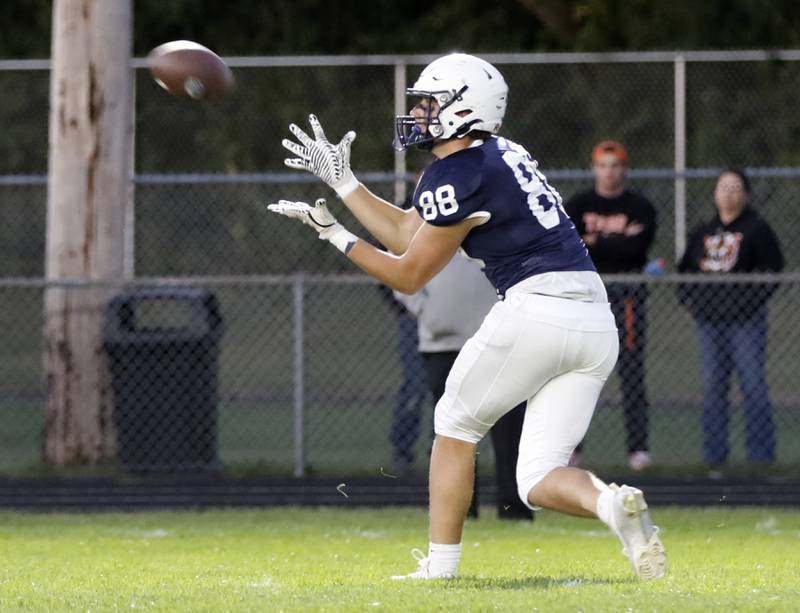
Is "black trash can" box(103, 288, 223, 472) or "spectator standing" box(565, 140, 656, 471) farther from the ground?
"spectator standing" box(565, 140, 656, 471)

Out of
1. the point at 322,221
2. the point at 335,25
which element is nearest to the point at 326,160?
the point at 322,221

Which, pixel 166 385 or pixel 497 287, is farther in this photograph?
pixel 166 385

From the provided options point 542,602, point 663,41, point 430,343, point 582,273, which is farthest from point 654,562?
point 663,41

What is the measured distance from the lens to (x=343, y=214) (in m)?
16.5

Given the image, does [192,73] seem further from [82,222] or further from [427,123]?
[82,222]

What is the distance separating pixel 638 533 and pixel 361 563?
222 centimetres

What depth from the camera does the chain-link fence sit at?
48.5 feet

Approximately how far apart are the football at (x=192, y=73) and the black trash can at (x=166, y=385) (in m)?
3.97

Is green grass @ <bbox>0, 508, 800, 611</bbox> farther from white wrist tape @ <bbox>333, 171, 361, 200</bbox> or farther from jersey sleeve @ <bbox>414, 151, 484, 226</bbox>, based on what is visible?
white wrist tape @ <bbox>333, 171, 361, 200</bbox>

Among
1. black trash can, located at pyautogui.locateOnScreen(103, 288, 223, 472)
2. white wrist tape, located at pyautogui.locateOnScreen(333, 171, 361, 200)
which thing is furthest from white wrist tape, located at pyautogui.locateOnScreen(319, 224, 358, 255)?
black trash can, located at pyautogui.locateOnScreen(103, 288, 223, 472)

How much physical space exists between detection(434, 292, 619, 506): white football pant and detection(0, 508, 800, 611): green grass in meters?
0.52

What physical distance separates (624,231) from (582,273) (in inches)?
213

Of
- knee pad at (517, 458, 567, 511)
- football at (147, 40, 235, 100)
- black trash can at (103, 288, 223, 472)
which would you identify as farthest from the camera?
black trash can at (103, 288, 223, 472)

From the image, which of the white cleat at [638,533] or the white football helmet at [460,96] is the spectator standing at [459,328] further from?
the white cleat at [638,533]
